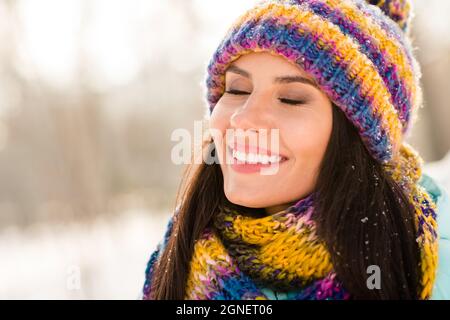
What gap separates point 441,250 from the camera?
5.18 feet

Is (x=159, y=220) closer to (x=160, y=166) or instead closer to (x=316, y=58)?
(x=160, y=166)

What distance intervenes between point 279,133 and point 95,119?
5182mm

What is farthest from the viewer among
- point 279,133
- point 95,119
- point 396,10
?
point 95,119

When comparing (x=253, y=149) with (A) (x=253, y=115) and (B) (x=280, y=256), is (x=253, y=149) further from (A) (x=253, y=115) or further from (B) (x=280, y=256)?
(B) (x=280, y=256)

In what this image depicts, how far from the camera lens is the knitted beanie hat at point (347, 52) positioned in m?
1.59

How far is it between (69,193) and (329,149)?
563 cm

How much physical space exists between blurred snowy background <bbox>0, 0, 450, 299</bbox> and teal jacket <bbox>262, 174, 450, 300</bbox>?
3.24 ft

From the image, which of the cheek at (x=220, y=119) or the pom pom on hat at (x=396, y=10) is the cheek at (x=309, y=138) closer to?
the cheek at (x=220, y=119)

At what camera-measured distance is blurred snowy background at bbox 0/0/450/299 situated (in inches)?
233

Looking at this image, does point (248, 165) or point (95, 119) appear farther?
point (95, 119)

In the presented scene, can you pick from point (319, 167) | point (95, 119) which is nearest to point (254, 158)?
point (319, 167)

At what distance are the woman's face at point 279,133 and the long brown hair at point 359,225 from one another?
0.22 feet

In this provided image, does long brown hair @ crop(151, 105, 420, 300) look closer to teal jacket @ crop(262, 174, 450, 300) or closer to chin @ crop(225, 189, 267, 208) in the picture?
teal jacket @ crop(262, 174, 450, 300)

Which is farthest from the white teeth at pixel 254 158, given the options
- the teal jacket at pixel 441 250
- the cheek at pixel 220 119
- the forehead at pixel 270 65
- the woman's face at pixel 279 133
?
the teal jacket at pixel 441 250
